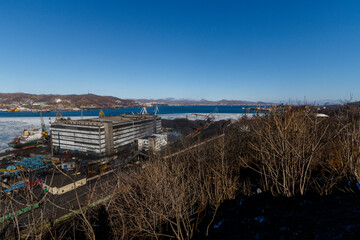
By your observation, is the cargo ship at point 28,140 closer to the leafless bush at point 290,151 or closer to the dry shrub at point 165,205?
the dry shrub at point 165,205

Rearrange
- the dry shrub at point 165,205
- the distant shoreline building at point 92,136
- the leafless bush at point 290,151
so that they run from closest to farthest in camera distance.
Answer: the dry shrub at point 165,205, the leafless bush at point 290,151, the distant shoreline building at point 92,136

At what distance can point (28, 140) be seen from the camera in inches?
1204

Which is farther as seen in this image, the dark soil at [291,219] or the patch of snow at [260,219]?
the patch of snow at [260,219]

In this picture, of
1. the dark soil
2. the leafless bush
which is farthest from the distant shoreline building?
the leafless bush

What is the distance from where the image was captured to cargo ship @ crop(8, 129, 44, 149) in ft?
92.2

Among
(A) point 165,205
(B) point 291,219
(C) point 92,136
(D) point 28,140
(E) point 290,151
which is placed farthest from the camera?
(D) point 28,140

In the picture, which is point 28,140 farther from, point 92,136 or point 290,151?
point 290,151

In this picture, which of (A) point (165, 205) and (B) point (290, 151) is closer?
(A) point (165, 205)

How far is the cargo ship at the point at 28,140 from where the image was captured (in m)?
28.1

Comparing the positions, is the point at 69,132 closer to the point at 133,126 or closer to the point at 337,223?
the point at 133,126

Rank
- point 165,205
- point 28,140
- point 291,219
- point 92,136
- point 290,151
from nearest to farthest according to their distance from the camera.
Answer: point 291,219 < point 165,205 < point 290,151 < point 92,136 < point 28,140

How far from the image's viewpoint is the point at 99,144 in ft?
74.1

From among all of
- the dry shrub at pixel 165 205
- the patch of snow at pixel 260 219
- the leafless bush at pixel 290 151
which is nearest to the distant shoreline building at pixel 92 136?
the dry shrub at pixel 165 205

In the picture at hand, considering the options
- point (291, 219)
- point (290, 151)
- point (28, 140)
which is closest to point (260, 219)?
point (291, 219)
